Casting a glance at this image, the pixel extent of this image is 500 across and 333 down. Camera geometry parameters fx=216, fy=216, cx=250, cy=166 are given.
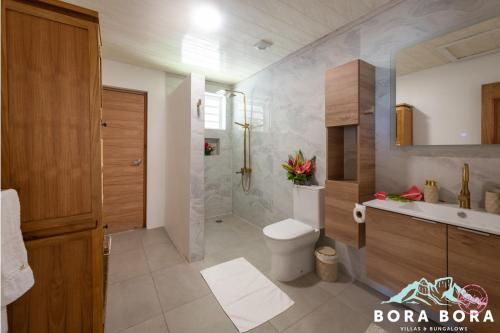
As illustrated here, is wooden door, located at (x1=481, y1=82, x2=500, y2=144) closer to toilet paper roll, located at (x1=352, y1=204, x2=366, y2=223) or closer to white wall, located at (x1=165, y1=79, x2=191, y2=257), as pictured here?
toilet paper roll, located at (x1=352, y1=204, x2=366, y2=223)

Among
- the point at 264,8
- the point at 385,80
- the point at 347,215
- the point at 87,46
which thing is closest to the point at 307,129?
the point at 385,80

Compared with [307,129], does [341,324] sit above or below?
below

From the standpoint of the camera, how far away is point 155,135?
3.29 m

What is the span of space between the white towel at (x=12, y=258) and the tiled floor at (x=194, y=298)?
2.81 feet

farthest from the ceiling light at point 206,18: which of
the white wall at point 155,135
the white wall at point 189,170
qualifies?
the white wall at point 155,135

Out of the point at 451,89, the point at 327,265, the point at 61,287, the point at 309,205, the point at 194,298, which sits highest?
the point at 451,89

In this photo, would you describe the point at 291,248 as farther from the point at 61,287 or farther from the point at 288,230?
the point at 61,287

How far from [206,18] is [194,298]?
243 cm

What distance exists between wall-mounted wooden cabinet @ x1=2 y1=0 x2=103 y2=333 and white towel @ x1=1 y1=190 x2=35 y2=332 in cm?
16

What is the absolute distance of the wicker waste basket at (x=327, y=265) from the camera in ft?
6.66

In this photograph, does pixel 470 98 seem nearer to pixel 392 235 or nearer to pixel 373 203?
pixel 373 203

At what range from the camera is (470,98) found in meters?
1.46

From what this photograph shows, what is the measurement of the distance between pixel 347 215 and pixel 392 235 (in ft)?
1.32

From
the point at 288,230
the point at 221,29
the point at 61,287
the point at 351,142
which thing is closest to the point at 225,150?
the point at 221,29
